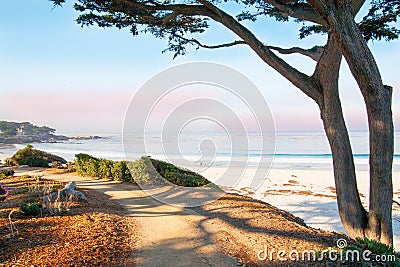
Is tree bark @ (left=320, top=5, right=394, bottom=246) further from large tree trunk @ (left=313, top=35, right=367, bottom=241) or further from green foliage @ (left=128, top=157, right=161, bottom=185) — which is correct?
green foliage @ (left=128, top=157, right=161, bottom=185)

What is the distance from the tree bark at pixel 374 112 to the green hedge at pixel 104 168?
8.20 m

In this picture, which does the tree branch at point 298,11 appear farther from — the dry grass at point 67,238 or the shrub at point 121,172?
the shrub at point 121,172

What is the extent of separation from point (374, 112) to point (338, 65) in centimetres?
136

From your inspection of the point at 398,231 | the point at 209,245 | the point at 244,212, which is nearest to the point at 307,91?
the point at 244,212

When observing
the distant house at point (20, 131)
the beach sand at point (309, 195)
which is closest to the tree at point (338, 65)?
the beach sand at point (309, 195)

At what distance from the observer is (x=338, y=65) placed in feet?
20.1

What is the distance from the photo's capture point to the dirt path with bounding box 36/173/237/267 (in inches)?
169

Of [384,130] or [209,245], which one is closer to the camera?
[209,245]

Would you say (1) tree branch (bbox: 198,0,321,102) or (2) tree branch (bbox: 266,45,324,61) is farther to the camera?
(2) tree branch (bbox: 266,45,324,61)

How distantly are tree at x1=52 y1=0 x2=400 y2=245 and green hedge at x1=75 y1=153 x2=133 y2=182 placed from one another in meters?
5.41

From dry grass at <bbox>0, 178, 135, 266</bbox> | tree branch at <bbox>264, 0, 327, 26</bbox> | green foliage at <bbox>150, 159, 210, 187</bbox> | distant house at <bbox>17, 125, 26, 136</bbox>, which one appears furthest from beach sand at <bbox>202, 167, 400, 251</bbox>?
distant house at <bbox>17, 125, 26, 136</bbox>

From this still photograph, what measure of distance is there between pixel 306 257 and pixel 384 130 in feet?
9.18

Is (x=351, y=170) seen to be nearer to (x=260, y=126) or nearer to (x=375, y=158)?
(x=375, y=158)

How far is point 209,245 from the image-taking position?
4.95m
